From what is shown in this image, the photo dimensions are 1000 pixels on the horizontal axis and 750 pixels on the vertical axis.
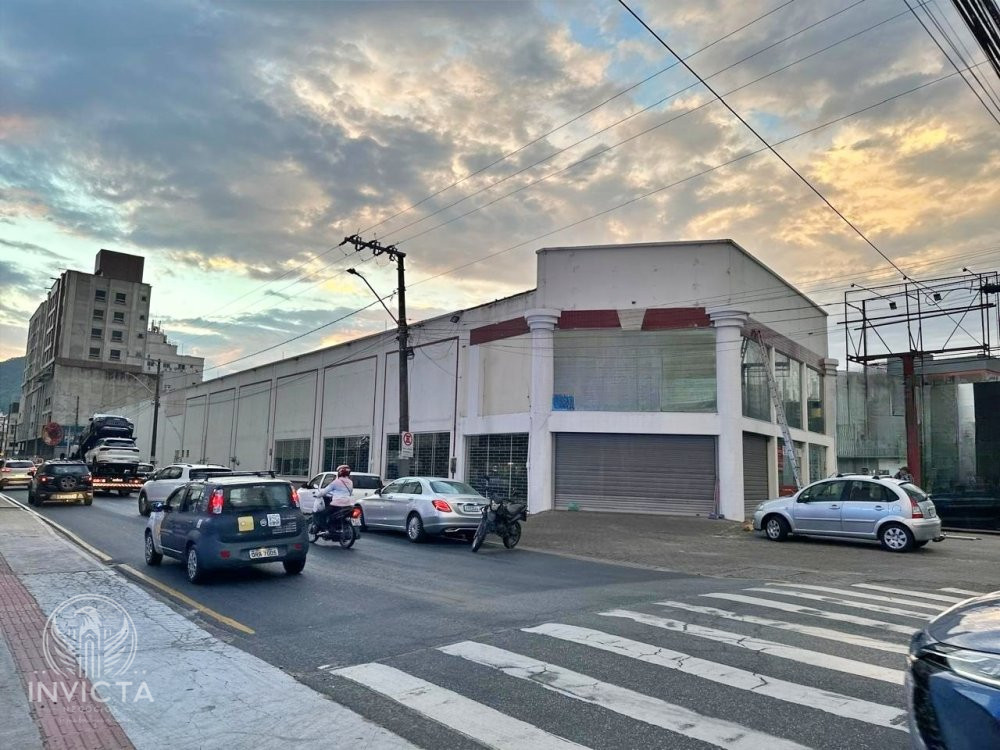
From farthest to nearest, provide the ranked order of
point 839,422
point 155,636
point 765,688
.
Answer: point 839,422 < point 155,636 < point 765,688

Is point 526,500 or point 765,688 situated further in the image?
point 526,500

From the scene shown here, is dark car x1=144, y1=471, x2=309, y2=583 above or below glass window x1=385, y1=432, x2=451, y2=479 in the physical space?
below

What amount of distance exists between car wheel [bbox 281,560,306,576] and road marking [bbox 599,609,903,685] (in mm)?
5357

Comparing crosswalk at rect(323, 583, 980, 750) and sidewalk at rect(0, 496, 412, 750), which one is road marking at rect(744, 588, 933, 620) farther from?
sidewalk at rect(0, 496, 412, 750)

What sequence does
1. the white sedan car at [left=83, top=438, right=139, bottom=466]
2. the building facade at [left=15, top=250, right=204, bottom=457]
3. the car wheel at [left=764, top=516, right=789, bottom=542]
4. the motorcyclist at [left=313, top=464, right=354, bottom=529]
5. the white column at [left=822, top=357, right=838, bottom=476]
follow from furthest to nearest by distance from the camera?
the building facade at [left=15, top=250, right=204, bottom=457] → the white column at [left=822, top=357, right=838, bottom=476] → the white sedan car at [left=83, top=438, right=139, bottom=466] → the car wheel at [left=764, top=516, right=789, bottom=542] → the motorcyclist at [left=313, top=464, right=354, bottom=529]

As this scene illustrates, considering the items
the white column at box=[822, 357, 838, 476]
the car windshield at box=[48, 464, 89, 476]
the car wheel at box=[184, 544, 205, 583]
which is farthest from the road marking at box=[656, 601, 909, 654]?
the white column at box=[822, 357, 838, 476]

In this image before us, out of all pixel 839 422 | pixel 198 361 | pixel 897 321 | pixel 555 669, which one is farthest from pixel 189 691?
pixel 198 361

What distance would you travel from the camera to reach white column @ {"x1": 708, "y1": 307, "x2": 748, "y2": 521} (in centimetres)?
2314

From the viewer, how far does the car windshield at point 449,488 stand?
17062 millimetres

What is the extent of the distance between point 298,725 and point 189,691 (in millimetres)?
1290

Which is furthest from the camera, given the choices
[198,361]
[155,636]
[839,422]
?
[198,361]

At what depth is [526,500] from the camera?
2506 centimetres

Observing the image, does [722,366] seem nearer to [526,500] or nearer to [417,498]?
[526,500]

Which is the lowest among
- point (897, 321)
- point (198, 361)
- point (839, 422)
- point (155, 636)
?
point (155, 636)
